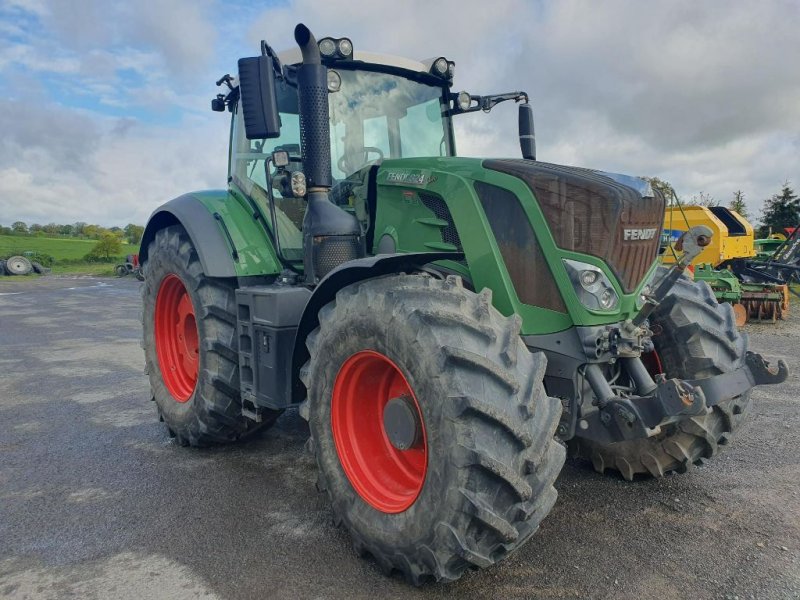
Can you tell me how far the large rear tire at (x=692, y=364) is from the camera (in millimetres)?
3412

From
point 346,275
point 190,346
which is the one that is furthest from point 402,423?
point 190,346

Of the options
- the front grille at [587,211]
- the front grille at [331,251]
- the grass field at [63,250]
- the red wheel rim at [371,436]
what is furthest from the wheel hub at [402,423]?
the grass field at [63,250]

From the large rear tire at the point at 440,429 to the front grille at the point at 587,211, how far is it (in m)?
0.65

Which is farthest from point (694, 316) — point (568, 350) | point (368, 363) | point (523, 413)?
Result: point (368, 363)

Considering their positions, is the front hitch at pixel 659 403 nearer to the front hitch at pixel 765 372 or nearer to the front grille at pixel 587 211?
the front hitch at pixel 765 372

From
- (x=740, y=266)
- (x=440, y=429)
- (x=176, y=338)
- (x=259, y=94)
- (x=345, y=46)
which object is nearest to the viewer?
(x=440, y=429)

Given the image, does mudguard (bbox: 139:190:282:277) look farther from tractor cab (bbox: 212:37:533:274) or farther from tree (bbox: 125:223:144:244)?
tree (bbox: 125:223:144:244)

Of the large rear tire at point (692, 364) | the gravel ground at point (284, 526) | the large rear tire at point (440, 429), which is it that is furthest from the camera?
the large rear tire at point (692, 364)

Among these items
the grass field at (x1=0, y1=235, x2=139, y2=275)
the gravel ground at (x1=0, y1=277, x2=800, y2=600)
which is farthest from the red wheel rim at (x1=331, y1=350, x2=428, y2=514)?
the grass field at (x1=0, y1=235, x2=139, y2=275)

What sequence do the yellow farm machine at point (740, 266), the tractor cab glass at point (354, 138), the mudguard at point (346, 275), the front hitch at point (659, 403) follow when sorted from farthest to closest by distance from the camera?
1. the yellow farm machine at point (740, 266)
2. the tractor cab glass at point (354, 138)
3. the mudguard at point (346, 275)
4. the front hitch at point (659, 403)

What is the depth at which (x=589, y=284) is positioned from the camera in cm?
297

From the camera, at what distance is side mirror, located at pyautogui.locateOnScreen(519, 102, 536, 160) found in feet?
15.9

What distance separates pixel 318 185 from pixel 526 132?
1996 millimetres

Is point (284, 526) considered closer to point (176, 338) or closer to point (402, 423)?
point (402, 423)
